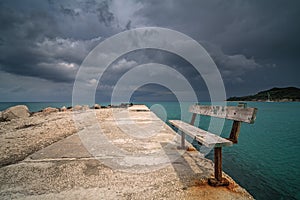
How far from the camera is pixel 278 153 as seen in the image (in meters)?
7.19

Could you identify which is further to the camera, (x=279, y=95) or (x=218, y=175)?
(x=279, y=95)

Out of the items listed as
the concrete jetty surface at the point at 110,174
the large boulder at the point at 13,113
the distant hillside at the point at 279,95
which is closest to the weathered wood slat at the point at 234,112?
the concrete jetty surface at the point at 110,174

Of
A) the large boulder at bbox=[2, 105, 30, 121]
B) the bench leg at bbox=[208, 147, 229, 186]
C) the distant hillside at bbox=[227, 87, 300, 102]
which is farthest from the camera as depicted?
the distant hillside at bbox=[227, 87, 300, 102]

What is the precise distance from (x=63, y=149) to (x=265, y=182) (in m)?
4.93

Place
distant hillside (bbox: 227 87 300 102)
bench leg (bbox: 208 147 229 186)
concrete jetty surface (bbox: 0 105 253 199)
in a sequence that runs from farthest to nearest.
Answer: distant hillside (bbox: 227 87 300 102), bench leg (bbox: 208 147 229 186), concrete jetty surface (bbox: 0 105 253 199)

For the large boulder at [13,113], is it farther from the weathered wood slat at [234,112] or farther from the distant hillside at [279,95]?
the distant hillside at [279,95]

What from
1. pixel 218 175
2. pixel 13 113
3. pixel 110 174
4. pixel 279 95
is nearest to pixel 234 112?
pixel 218 175

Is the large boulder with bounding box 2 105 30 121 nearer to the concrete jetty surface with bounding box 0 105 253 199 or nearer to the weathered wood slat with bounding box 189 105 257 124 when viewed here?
the concrete jetty surface with bounding box 0 105 253 199

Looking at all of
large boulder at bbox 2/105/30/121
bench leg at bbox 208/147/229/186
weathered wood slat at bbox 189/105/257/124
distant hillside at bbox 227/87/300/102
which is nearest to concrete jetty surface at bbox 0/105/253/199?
bench leg at bbox 208/147/229/186

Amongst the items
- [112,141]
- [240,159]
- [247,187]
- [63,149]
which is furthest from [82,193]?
[240,159]

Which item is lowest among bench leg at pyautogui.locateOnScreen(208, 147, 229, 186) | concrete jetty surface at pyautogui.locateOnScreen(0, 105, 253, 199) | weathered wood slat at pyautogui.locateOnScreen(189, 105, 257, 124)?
concrete jetty surface at pyautogui.locateOnScreen(0, 105, 253, 199)

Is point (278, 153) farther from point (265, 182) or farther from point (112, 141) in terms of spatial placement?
point (112, 141)

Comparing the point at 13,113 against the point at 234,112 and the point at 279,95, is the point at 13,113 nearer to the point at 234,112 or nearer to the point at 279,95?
the point at 234,112

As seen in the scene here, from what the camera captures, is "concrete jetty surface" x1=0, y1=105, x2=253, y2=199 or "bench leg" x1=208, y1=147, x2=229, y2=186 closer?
"concrete jetty surface" x1=0, y1=105, x2=253, y2=199
